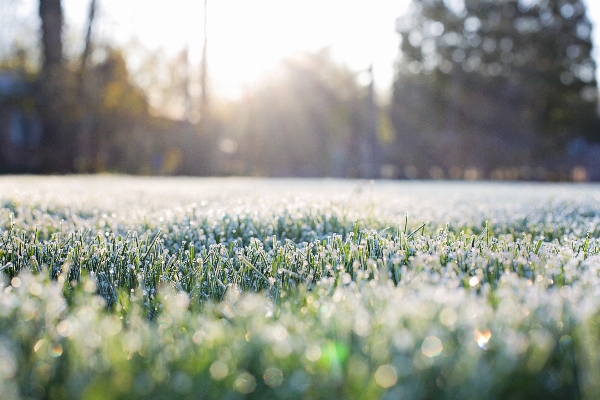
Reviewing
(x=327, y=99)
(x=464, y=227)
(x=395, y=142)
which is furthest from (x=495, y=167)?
(x=464, y=227)

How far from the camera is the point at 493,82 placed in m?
35.9

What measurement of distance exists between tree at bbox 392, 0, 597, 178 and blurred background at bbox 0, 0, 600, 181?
0.10 m

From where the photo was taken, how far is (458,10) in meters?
35.9

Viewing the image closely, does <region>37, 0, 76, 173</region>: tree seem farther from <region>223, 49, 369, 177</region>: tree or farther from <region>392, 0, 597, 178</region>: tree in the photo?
<region>392, 0, 597, 178</region>: tree

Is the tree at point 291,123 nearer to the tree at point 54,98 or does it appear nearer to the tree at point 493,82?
the tree at point 54,98

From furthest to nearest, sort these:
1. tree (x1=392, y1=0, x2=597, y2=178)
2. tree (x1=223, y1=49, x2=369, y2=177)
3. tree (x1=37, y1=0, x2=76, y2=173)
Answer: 1. tree (x1=392, y1=0, x2=597, y2=178)
2. tree (x1=223, y1=49, x2=369, y2=177)
3. tree (x1=37, y1=0, x2=76, y2=173)

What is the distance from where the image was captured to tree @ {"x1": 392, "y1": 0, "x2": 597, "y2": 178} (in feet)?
115

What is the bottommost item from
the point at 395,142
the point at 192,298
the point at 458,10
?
the point at 192,298

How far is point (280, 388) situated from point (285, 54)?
27.1 m

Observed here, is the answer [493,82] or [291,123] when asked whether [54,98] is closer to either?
[291,123]

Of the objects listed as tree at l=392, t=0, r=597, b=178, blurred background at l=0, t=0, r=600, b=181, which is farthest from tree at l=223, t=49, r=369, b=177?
tree at l=392, t=0, r=597, b=178

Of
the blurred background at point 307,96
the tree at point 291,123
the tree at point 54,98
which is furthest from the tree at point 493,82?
the tree at point 54,98

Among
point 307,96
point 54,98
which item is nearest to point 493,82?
point 307,96

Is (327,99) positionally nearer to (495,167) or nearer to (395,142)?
(395,142)
